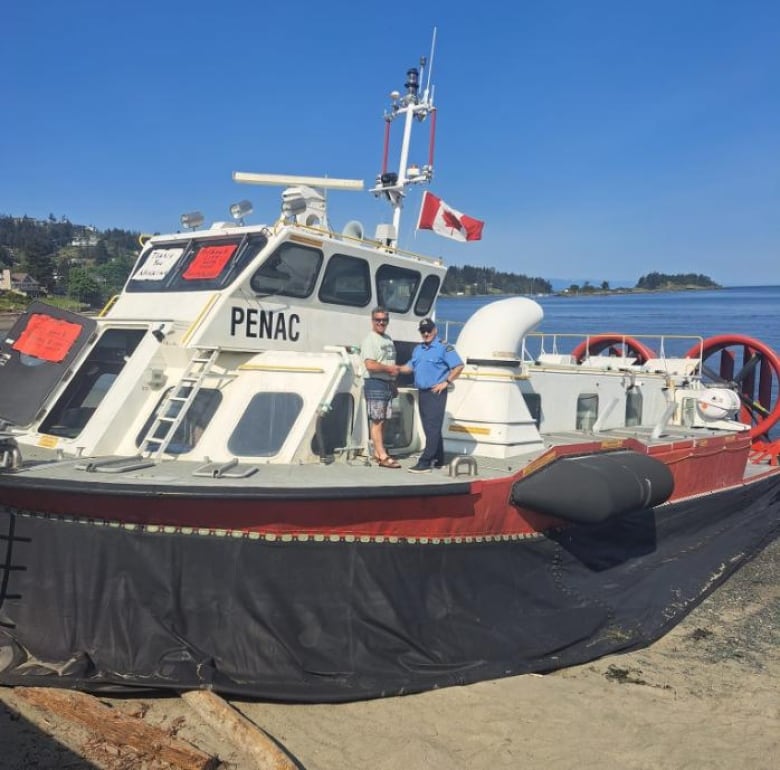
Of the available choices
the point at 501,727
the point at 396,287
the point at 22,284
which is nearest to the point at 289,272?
the point at 396,287

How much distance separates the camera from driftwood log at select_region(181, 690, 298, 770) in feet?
13.1

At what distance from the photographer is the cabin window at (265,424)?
16.7 feet

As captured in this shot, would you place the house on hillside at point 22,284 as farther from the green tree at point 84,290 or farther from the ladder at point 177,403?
the ladder at point 177,403

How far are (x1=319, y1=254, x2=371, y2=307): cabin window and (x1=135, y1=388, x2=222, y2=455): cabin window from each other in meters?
1.59

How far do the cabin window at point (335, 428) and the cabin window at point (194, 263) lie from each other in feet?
4.77

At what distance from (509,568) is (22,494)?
3340 millimetres

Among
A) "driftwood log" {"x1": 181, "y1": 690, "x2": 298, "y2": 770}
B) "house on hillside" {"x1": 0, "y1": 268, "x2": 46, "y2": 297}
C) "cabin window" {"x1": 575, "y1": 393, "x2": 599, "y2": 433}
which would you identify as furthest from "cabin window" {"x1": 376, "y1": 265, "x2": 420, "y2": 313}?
"house on hillside" {"x1": 0, "y1": 268, "x2": 46, "y2": 297}

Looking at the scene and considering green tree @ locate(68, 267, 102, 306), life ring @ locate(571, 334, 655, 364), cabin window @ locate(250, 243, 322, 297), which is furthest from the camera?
green tree @ locate(68, 267, 102, 306)

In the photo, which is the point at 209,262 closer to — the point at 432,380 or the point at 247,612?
the point at 432,380

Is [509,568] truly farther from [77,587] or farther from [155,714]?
[77,587]

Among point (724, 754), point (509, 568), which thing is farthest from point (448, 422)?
point (724, 754)

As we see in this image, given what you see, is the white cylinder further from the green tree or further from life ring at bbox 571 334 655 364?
the green tree

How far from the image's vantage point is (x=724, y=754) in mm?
4598

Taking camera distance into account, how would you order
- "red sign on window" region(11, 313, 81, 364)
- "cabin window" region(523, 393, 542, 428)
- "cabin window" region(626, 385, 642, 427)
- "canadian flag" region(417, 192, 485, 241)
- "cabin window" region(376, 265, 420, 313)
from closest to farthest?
"red sign on window" region(11, 313, 81, 364) < "cabin window" region(376, 265, 420, 313) < "cabin window" region(523, 393, 542, 428) < "canadian flag" region(417, 192, 485, 241) < "cabin window" region(626, 385, 642, 427)
